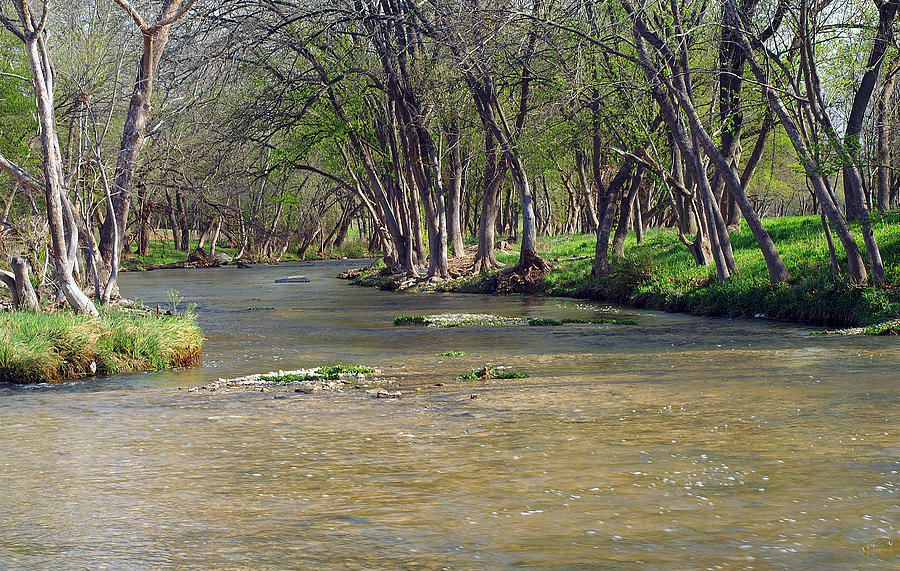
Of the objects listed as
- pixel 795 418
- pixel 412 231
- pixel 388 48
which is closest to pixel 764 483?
pixel 795 418

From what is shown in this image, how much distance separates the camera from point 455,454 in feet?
29.0

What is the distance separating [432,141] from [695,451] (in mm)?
26015

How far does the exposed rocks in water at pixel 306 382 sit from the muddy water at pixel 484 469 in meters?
0.43

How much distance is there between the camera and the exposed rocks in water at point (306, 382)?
42.4ft

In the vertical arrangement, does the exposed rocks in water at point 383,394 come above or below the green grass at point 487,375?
below

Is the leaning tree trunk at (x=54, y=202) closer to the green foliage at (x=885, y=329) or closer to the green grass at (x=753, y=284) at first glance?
the green foliage at (x=885, y=329)

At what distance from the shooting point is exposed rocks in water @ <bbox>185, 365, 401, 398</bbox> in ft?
42.4

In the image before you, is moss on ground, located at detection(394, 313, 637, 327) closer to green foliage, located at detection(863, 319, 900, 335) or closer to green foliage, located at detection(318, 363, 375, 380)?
green foliage, located at detection(863, 319, 900, 335)

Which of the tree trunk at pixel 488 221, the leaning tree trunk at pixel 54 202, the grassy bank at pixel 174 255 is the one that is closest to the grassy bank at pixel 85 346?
the leaning tree trunk at pixel 54 202

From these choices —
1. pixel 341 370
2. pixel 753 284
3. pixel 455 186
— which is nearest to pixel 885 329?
pixel 753 284

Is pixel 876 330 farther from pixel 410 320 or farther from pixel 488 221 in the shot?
pixel 488 221

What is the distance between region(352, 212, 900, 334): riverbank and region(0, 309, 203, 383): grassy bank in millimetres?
12480

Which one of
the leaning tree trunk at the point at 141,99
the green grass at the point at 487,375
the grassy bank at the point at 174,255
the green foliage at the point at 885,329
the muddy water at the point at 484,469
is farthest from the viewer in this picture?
the grassy bank at the point at 174,255

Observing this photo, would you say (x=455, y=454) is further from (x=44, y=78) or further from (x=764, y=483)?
(x=44, y=78)
